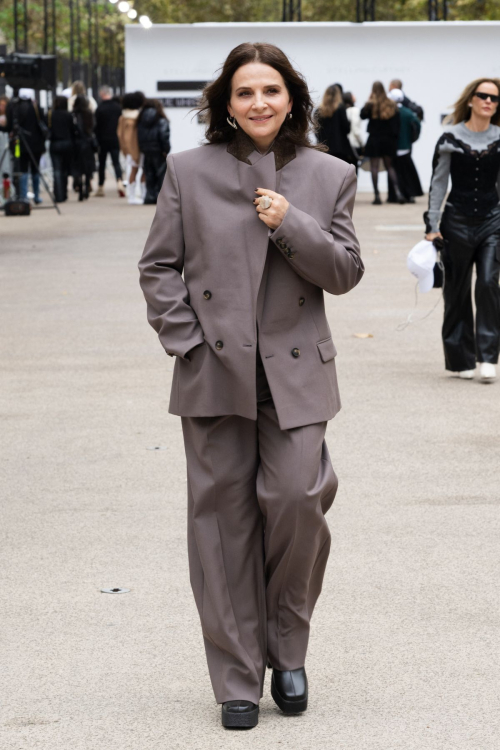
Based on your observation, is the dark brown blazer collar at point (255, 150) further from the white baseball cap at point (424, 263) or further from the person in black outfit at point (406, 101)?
the person in black outfit at point (406, 101)

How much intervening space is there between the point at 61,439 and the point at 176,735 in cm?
392

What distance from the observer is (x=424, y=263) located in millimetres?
8680

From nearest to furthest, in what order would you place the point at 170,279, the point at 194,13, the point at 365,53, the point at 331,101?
1. the point at 170,279
2. the point at 331,101
3. the point at 365,53
4. the point at 194,13

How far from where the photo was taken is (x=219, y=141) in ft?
12.0

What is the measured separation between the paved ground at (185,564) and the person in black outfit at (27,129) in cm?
1268

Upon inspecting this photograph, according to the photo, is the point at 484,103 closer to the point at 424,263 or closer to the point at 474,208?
the point at 474,208

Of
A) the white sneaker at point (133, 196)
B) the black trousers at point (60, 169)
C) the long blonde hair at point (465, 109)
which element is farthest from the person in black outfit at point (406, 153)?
the long blonde hair at point (465, 109)

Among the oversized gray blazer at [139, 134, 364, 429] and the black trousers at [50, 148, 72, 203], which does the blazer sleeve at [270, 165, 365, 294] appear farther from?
the black trousers at [50, 148, 72, 203]

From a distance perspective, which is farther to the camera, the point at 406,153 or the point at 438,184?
the point at 406,153

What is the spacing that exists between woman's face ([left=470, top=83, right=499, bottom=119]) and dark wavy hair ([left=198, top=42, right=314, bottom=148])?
5128 millimetres

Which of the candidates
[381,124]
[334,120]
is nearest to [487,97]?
[334,120]

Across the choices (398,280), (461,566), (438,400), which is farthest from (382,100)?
(461,566)

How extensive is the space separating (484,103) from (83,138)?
694 inches

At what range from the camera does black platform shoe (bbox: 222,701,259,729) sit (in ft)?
11.9
